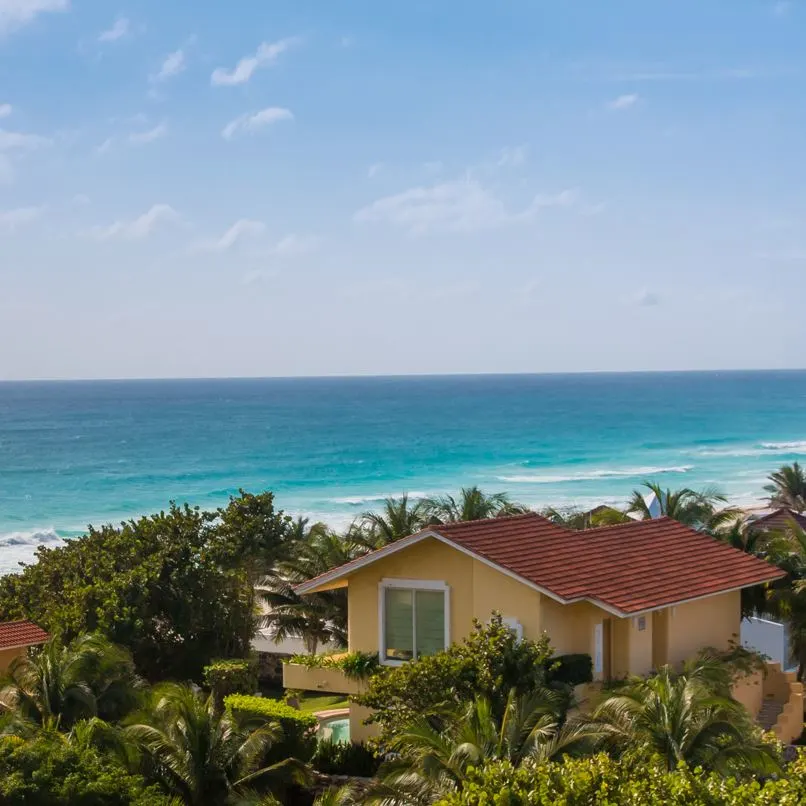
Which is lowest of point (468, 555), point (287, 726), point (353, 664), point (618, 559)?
point (287, 726)

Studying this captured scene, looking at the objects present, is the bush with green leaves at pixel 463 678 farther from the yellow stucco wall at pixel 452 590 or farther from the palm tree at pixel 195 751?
the palm tree at pixel 195 751

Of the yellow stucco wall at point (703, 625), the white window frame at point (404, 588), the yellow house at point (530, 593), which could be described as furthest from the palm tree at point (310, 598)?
the yellow stucco wall at point (703, 625)

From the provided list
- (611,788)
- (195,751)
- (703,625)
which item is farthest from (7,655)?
(611,788)

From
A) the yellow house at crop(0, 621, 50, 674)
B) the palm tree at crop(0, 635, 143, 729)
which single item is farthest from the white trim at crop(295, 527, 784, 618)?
the yellow house at crop(0, 621, 50, 674)

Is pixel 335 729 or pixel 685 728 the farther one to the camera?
pixel 335 729

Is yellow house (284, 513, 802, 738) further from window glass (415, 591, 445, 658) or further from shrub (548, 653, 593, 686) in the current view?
shrub (548, 653, 593, 686)

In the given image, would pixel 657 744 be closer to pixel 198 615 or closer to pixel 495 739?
pixel 495 739

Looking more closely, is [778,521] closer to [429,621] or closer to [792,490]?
[792,490]
